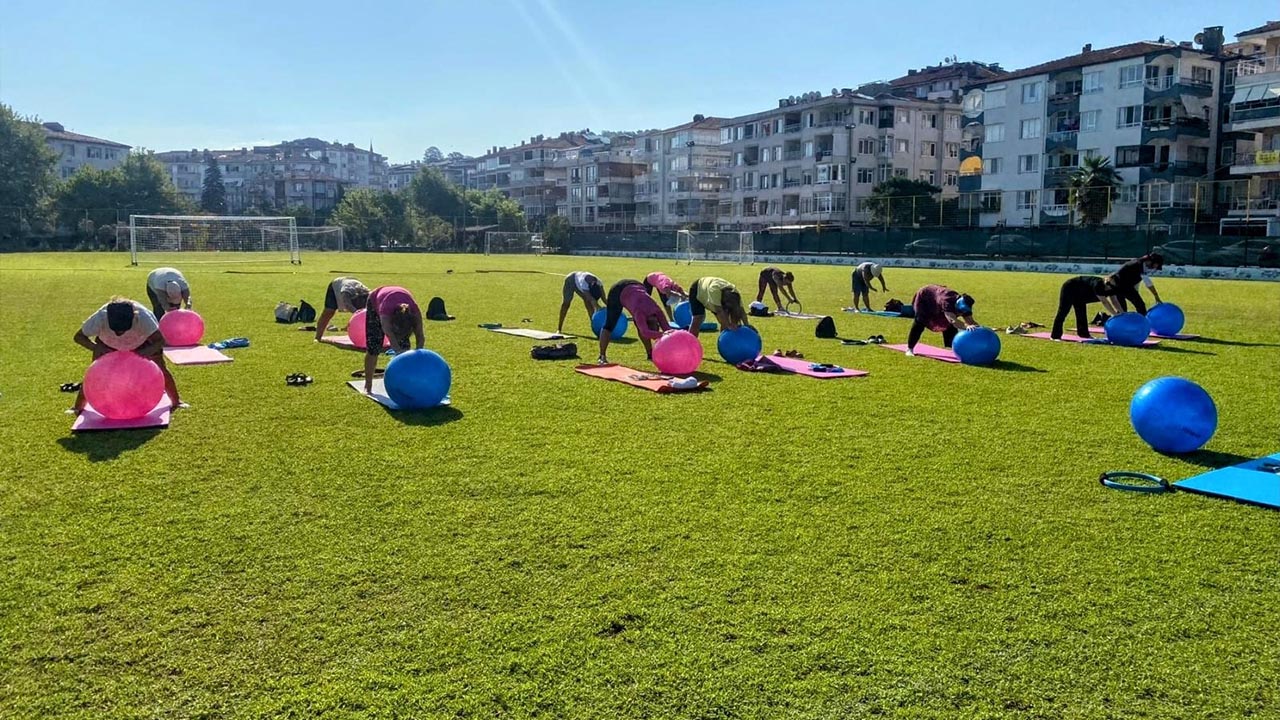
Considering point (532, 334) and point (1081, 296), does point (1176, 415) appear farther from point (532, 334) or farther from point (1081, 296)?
point (532, 334)

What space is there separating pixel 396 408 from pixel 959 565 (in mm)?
6204

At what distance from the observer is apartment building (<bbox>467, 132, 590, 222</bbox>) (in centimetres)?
11944

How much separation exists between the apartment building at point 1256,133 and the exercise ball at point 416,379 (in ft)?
165

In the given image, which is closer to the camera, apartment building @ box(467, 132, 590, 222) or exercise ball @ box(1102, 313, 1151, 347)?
exercise ball @ box(1102, 313, 1151, 347)

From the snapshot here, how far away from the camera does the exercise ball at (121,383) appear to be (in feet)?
27.3

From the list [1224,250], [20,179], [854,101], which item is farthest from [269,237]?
[1224,250]

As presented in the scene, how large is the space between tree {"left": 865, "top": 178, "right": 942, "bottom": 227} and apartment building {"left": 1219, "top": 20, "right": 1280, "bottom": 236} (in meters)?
16.2

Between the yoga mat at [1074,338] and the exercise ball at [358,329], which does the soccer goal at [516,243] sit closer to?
the yoga mat at [1074,338]

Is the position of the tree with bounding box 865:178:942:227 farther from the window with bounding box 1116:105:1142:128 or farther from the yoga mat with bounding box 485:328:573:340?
the yoga mat with bounding box 485:328:573:340

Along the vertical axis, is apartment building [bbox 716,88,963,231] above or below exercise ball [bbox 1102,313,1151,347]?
above

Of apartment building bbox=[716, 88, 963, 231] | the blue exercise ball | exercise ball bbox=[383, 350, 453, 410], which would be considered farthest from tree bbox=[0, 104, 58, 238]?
exercise ball bbox=[383, 350, 453, 410]

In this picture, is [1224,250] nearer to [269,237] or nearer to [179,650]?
[179,650]

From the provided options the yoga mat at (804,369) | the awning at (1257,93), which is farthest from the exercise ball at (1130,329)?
the awning at (1257,93)

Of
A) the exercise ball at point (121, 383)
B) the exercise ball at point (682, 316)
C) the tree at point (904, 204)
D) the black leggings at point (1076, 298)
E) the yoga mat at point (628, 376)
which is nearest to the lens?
the exercise ball at point (121, 383)
